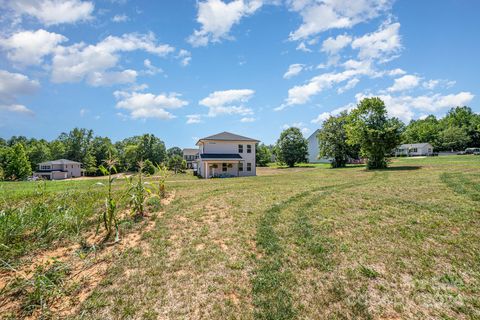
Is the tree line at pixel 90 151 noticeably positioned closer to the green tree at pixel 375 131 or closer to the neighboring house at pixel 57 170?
the neighboring house at pixel 57 170

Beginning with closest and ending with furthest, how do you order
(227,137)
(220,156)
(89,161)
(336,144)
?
(220,156)
(227,137)
(336,144)
(89,161)

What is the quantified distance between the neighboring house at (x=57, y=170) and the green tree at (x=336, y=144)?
54596 mm

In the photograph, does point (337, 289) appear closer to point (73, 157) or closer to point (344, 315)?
point (344, 315)

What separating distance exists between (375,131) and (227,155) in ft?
56.9

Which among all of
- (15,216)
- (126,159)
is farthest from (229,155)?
(126,159)

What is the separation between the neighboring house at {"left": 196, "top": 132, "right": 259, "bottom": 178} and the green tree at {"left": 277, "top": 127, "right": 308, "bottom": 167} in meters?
21.8

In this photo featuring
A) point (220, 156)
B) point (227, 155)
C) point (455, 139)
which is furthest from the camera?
point (455, 139)

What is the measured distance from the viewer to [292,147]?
5147 cm

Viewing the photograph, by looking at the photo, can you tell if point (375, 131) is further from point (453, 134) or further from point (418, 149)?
point (453, 134)

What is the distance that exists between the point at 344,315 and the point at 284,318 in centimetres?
→ 96

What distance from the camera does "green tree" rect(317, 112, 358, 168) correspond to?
39062 mm

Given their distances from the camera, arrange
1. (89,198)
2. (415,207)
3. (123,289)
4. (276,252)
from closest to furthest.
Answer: (123,289) < (276,252) < (415,207) < (89,198)

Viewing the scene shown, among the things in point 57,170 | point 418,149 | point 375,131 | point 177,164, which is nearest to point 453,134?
point 418,149

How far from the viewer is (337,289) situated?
4.12 meters
